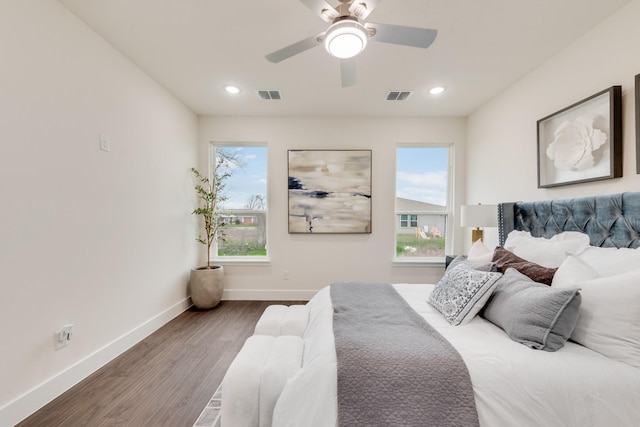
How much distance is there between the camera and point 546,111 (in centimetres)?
234

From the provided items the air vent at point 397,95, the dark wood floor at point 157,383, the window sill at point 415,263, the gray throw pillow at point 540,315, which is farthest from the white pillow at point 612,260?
the dark wood floor at point 157,383

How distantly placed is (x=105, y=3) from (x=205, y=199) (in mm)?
2132

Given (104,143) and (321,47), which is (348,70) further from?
(104,143)

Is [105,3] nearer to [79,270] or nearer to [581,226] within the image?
[79,270]

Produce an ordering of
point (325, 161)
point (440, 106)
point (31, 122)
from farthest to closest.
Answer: point (325, 161) < point (440, 106) < point (31, 122)

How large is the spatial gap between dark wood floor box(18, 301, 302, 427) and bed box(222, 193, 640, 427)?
0.66 meters

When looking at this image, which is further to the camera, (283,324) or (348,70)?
(283,324)

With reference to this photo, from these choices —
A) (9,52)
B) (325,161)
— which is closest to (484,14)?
(325,161)

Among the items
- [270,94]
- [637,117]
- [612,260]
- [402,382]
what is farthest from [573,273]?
[270,94]

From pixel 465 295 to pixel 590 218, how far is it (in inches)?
44.6

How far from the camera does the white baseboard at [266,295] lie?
3.70m

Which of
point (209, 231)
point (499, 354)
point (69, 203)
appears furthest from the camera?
point (209, 231)

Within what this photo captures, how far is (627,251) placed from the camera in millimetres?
1491

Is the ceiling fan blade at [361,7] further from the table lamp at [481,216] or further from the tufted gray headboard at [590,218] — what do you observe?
the table lamp at [481,216]
